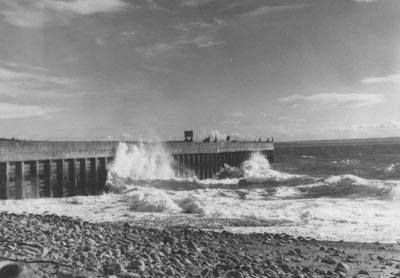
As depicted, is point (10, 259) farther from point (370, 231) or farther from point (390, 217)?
point (390, 217)

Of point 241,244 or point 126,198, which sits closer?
point 241,244

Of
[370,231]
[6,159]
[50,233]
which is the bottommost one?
[370,231]

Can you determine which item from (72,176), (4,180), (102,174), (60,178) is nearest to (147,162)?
(102,174)

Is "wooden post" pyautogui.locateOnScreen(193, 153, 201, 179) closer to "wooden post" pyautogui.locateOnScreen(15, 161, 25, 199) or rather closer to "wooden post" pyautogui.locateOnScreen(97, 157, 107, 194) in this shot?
"wooden post" pyautogui.locateOnScreen(97, 157, 107, 194)

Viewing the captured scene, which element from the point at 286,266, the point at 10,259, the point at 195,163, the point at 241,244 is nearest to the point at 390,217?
the point at 241,244

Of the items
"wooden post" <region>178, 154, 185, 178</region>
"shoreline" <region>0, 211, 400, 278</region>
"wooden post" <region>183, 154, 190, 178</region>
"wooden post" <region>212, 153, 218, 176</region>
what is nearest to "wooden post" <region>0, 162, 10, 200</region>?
"shoreline" <region>0, 211, 400, 278</region>

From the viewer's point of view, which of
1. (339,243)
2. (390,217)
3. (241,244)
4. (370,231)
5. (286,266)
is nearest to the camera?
(286,266)

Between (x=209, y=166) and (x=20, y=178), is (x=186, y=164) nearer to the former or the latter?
(x=209, y=166)

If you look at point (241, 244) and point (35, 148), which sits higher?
point (35, 148)
